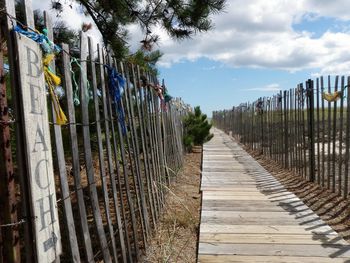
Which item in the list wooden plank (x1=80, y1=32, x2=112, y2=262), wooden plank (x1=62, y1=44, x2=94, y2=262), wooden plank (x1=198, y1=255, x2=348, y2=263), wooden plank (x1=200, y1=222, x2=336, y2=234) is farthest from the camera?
wooden plank (x1=200, y1=222, x2=336, y2=234)

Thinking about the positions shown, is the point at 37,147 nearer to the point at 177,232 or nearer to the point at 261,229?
the point at 177,232

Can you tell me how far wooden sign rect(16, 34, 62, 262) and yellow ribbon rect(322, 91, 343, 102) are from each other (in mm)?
5403

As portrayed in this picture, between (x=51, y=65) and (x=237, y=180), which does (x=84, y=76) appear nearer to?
(x=51, y=65)

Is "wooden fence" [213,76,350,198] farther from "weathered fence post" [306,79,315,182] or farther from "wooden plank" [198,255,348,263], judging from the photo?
"wooden plank" [198,255,348,263]

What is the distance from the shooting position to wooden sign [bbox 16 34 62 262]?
5.19ft

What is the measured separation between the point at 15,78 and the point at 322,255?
314cm

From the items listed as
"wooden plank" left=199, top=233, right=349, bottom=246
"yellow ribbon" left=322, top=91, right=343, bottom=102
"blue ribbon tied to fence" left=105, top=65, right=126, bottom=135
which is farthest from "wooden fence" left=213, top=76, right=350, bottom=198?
"blue ribbon tied to fence" left=105, top=65, right=126, bottom=135

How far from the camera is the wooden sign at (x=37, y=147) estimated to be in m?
1.58

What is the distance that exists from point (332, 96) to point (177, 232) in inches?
139

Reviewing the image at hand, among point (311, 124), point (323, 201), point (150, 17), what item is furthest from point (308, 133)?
point (150, 17)

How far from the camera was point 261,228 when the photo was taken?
15.0 feet

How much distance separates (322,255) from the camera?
3725 mm

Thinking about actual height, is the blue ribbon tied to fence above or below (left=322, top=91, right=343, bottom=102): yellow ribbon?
above

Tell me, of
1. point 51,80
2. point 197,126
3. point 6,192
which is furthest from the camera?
point 197,126
